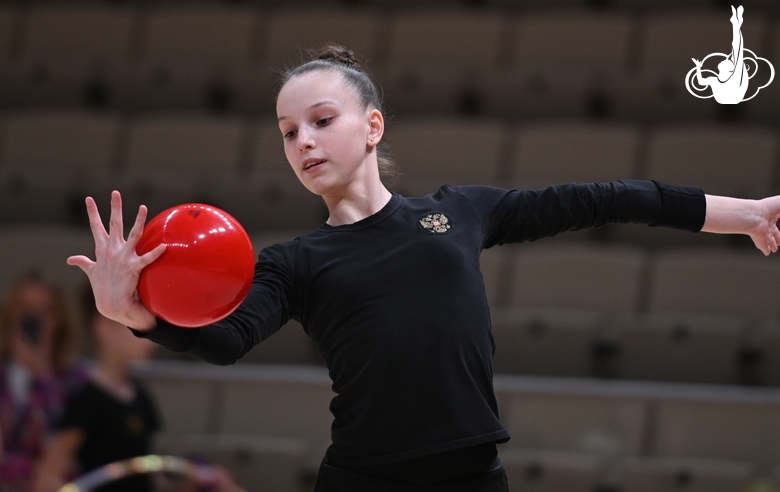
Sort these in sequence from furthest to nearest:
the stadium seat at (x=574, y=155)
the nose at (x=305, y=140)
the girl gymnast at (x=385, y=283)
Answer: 1. the stadium seat at (x=574, y=155)
2. the nose at (x=305, y=140)
3. the girl gymnast at (x=385, y=283)

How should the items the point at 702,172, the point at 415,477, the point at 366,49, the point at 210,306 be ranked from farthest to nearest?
the point at 366,49 < the point at 702,172 < the point at 415,477 < the point at 210,306

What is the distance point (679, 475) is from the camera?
150 inches

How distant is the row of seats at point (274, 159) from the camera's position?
199 inches

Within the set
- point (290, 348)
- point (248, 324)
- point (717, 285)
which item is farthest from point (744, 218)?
point (290, 348)

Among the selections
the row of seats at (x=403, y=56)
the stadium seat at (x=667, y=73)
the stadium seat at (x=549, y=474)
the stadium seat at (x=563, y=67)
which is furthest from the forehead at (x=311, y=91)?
the stadium seat at (x=667, y=73)

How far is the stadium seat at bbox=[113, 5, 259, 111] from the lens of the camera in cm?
601

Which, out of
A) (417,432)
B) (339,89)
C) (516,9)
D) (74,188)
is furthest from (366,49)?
(417,432)

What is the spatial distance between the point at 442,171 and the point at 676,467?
2155 mm

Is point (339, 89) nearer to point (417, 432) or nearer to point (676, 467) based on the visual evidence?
point (417, 432)

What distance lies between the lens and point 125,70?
19.7 ft

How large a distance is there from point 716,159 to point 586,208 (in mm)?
3378

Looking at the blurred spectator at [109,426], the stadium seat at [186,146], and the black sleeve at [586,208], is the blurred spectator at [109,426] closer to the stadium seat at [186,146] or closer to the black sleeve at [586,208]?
the stadium seat at [186,146]

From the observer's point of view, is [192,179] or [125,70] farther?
[125,70]

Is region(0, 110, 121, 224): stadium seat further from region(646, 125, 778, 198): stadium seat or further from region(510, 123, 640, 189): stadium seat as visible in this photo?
region(646, 125, 778, 198): stadium seat
